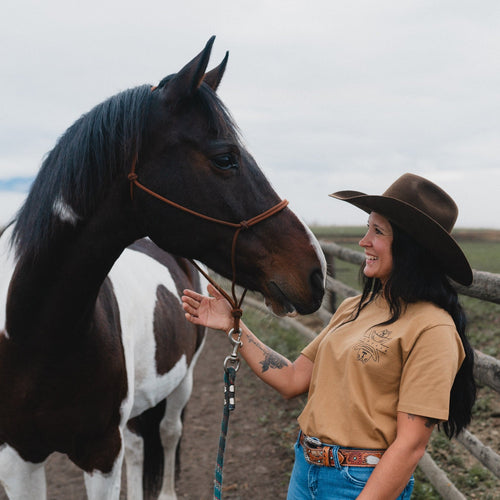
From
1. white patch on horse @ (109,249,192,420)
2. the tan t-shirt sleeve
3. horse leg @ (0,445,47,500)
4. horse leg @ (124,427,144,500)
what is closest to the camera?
the tan t-shirt sleeve

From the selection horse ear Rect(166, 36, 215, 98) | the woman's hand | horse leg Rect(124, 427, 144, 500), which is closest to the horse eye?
horse ear Rect(166, 36, 215, 98)

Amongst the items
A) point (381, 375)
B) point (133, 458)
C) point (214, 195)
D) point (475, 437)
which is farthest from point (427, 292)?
point (133, 458)

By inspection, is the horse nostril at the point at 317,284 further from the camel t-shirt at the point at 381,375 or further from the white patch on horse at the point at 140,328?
the white patch on horse at the point at 140,328

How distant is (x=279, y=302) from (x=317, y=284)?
0.49 feet

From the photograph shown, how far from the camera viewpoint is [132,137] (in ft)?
5.82

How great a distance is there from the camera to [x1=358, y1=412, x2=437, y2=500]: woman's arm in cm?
141

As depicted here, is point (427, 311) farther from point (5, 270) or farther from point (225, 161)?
point (5, 270)

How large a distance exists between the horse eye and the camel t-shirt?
2.27 feet

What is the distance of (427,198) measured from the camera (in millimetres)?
1688

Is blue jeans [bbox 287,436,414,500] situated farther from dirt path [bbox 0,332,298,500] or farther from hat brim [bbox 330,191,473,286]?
dirt path [bbox 0,332,298,500]

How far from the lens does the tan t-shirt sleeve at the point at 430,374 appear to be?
1.41 m

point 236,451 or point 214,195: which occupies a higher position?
point 214,195

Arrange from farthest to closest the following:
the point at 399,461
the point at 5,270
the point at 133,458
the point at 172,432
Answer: the point at 172,432, the point at 133,458, the point at 5,270, the point at 399,461

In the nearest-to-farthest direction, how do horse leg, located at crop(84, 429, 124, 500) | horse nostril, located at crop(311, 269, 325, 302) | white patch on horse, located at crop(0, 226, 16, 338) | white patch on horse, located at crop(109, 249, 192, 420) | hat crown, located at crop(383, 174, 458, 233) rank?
hat crown, located at crop(383, 174, 458, 233), horse nostril, located at crop(311, 269, 325, 302), white patch on horse, located at crop(0, 226, 16, 338), horse leg, located at crop(84, 429, 124, 500), white patch on horse, located at crop(109, 249, 192, 420)
